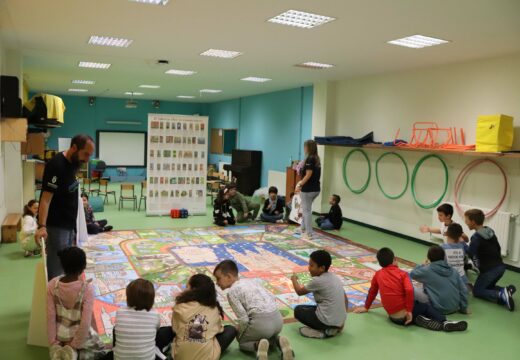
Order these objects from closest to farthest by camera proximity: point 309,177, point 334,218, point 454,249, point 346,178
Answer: point 454,249 < point 309,177 < point 334,218 < point 346,178

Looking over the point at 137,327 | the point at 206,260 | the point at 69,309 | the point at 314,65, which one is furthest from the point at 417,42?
the point at 69,309

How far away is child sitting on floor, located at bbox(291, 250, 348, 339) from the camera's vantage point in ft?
12.2

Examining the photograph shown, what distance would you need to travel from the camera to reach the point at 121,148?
17.3m

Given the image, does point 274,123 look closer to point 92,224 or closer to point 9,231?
point 92,224

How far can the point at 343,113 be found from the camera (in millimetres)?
9805

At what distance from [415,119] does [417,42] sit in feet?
7.16

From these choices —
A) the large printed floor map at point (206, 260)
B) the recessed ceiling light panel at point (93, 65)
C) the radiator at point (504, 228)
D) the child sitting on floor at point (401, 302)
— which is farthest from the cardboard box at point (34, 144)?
the radiator at point (504, 228)

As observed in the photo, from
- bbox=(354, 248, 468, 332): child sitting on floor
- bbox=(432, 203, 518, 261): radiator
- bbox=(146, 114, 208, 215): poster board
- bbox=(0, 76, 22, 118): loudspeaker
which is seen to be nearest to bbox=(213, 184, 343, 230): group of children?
bbox=(146, 114, 208, 215): poster board

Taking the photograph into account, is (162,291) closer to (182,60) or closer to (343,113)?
(182,60)

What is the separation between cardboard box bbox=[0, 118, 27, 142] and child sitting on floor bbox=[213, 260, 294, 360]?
3.93m

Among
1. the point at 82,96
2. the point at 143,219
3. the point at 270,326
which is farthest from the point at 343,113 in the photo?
the point at 82,96

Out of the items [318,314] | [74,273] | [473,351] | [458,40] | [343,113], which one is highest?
[458,40]

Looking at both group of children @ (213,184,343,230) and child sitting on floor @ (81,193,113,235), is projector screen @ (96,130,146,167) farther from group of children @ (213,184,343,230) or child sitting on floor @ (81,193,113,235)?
child sitting on floor @ (81,193,113,235)

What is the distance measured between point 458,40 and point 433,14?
4.22 feet
